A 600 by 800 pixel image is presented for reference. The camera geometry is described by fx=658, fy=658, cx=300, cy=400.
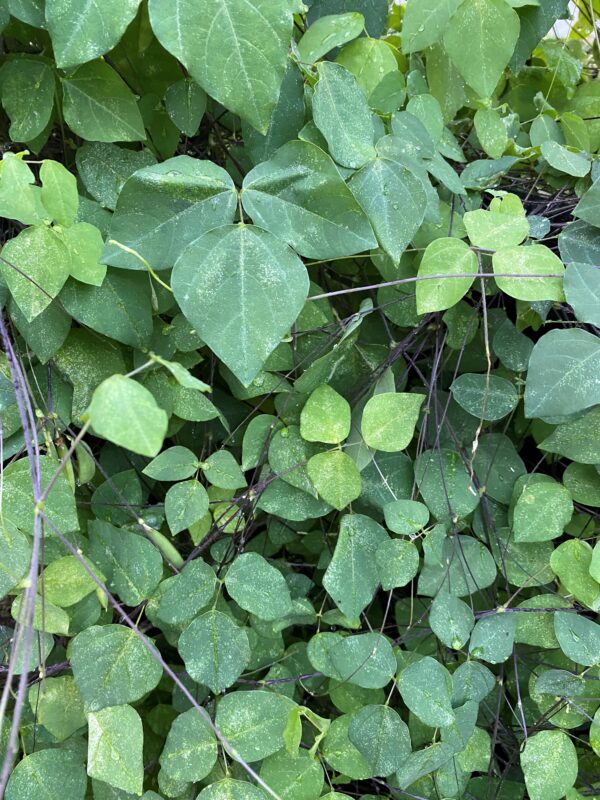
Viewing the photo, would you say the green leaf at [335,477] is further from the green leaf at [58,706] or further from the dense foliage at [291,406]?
the green leaf at [58,706]

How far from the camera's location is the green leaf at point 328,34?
2.01 ft

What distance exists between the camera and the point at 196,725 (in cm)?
58

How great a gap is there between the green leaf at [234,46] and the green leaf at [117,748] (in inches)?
20.0

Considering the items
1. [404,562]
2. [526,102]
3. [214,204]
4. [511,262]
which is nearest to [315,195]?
[214,204]

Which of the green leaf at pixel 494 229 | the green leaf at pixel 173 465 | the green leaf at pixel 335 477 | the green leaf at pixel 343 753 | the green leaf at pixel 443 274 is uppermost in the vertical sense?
the green leaf at pixel 494 229

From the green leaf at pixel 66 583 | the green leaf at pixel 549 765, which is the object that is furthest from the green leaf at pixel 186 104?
the green leaf at pixel 549 765

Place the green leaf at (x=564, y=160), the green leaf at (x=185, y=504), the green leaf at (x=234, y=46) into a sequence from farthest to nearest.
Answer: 1. the green leaf at (x=564, y=160)
2. the green leaf at (x=185, y=504)
3. the green leaf at (x=234, y=46)

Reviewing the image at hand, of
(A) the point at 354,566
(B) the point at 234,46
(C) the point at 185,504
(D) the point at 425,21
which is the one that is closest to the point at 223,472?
(C) the point at 185,504

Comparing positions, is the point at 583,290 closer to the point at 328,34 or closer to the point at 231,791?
the point at 328,34

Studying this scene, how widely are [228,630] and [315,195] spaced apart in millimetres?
389

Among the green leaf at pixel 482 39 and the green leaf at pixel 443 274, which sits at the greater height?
the green leaf at pixel 482 39

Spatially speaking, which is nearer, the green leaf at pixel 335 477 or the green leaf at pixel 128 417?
the green leaf at pixel 128 417

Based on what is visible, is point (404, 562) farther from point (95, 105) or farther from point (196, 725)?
point (95, 105)

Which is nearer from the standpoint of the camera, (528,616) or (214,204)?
(214,204)
